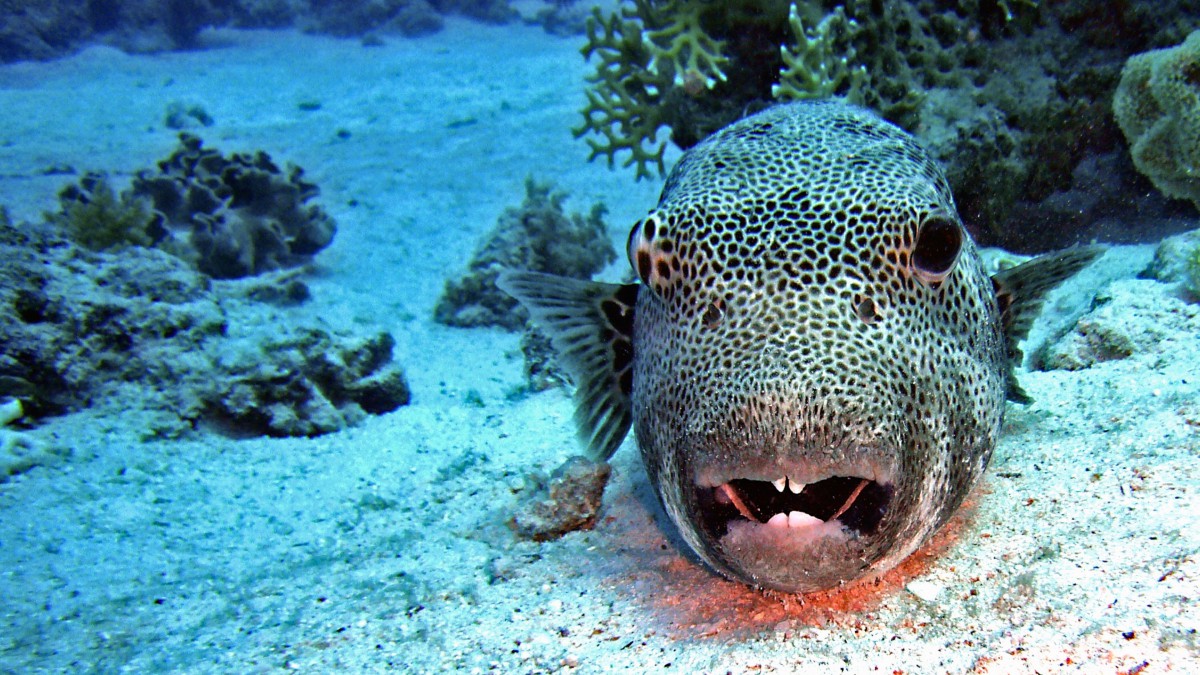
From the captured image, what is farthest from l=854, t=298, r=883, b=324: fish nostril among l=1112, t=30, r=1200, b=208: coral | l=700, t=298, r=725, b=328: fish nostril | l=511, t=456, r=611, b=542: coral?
l=1112, t=30, r=1200, b=208: coral

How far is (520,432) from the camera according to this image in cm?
455

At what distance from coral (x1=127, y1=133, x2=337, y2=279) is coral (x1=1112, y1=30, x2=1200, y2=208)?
961 cm

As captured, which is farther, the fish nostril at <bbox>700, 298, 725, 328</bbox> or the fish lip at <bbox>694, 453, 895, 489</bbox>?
the fish nostril at <bbox>700, 298, 725, 328</bbox>

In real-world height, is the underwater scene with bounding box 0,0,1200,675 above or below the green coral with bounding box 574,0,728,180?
below

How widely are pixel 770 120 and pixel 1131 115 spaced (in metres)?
4.04

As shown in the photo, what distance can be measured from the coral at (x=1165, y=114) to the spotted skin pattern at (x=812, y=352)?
378 cm

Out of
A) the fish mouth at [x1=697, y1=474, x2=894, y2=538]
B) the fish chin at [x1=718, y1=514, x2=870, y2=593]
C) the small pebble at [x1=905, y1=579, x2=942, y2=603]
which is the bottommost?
the small pebble at [x1=905, y1=579, x2=942, y2=603]

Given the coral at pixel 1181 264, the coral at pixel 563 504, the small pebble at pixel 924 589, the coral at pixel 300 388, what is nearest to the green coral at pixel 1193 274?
the coral at pixel 1181 264

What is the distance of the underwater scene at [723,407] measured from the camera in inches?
75.4

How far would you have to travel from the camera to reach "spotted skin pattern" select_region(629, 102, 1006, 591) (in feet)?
5.86

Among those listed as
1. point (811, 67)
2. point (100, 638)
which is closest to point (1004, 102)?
point (811, 67)

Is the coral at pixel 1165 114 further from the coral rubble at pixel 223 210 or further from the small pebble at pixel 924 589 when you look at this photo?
the coral rubble at pixel 223 210

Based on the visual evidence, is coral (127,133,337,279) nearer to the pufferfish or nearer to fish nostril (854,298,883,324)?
the pufferfish

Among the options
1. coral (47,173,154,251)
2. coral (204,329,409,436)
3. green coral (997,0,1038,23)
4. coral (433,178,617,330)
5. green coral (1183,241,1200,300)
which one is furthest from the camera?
coral (433,178,617,330)
